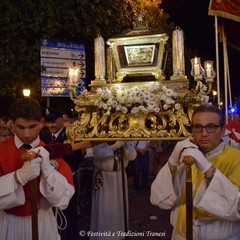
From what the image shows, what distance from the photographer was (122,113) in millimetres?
3582

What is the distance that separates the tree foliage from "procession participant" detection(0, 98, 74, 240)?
5.06 m

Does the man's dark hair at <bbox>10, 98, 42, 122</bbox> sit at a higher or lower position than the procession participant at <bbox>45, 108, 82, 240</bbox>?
higher

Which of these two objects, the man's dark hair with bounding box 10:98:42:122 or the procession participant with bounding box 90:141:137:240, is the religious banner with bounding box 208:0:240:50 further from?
the man's dark hair with bounding box 10:98:42:122

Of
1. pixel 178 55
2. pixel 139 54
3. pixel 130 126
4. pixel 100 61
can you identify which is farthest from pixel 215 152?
pixel 100 61

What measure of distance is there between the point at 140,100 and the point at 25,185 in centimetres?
141

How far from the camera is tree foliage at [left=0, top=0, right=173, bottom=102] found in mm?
7555

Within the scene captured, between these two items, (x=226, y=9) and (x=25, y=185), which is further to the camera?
(x=226, y=9)

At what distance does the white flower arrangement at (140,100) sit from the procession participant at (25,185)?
3.32 ft

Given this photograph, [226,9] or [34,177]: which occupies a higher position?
[226,9]

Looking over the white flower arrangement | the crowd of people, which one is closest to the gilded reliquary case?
the white flower arrangement

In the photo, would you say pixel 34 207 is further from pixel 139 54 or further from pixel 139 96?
pixel 139 54

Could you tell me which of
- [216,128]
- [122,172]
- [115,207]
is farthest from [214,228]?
[115,207]

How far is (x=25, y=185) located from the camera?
99.7 inches

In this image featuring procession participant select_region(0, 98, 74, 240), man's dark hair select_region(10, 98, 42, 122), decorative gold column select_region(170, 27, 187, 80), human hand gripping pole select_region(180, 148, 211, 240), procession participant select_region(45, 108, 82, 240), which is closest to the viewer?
human hand gripping pole select_region(180, 148, 211, 240)
